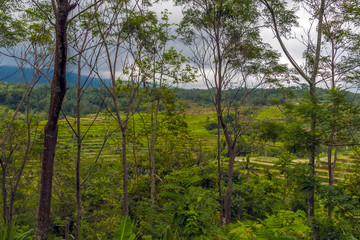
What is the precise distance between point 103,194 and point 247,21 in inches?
333

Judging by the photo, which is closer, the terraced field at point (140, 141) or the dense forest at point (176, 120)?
the dense forest at point (176, 120)

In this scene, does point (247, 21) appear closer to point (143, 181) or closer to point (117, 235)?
point (117, 235)

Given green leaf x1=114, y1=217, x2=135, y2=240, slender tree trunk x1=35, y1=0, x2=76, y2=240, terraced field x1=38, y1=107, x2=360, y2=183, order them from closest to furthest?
slender tree trunk x1=35, y1=0, x2=76, y2=240 < green leaf x1=114, y1=217, x2=135, y2=240 < terraced field x1=38, y1=107, x2=360, y2=183

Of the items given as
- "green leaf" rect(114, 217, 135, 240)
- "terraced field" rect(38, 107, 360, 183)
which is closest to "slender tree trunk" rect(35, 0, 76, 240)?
"green leaf" rect(114, 217, 135, 240)

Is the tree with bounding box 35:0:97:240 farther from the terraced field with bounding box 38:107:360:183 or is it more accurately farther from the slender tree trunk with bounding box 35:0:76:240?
the terraced field with bounding box 38:107:360:183

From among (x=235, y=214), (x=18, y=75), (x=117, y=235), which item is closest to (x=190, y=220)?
(x=117, y=235)

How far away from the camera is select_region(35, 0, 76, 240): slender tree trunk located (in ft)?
5.80

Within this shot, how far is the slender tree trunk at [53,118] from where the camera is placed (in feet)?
5.80

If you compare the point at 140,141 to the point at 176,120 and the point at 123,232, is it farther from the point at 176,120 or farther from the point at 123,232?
the point at 123,232

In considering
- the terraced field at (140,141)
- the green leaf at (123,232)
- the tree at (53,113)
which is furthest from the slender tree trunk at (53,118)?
the terraced field at (140,141)

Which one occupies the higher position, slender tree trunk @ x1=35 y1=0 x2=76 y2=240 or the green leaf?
slender tree trunk @ x1=35 y1=0 x2=76 y2=240

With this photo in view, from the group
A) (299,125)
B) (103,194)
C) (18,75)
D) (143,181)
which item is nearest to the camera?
(299,125)

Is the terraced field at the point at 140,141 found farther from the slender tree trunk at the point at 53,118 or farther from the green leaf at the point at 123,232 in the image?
the green leaf at the point at 123,232

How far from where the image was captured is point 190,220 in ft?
8.20
